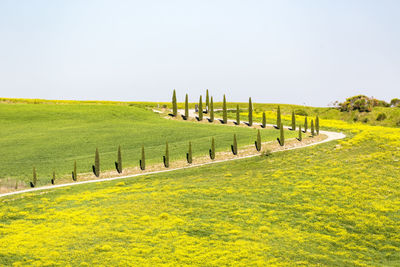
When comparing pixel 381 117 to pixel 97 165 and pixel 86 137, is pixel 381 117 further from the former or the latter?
pixel 97 165

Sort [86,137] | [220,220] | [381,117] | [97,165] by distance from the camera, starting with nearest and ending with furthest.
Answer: [220,220] < [97,165] < [86,137] < [381,117]

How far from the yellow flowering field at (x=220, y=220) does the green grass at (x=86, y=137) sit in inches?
562

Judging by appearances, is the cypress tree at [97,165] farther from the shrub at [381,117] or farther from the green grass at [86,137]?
→ the shrub at [381,117]

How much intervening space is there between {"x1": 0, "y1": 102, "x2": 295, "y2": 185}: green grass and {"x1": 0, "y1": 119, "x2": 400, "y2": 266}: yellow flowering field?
46.8ft

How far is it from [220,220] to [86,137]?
5742 centimetres

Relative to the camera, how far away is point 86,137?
8506 centimetres

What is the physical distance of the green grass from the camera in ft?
Result: 225

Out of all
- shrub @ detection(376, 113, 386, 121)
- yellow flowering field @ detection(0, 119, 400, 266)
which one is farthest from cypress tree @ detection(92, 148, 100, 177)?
shrub @ detection(376, 113, 386, 121)

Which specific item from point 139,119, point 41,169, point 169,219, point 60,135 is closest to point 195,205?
point 169,219

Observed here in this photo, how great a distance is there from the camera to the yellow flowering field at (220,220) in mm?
27984

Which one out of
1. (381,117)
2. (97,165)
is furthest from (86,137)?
(381,117)

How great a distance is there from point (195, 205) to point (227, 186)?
9280 mm

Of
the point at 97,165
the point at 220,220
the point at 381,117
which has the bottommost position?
the point at 220,220

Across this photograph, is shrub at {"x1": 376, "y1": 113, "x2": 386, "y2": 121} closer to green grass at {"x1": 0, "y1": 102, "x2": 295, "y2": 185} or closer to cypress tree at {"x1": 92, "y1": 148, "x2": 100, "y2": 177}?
green grass at {"x1": 0, "y1": 102, "x2": 295, "y2": 185}
